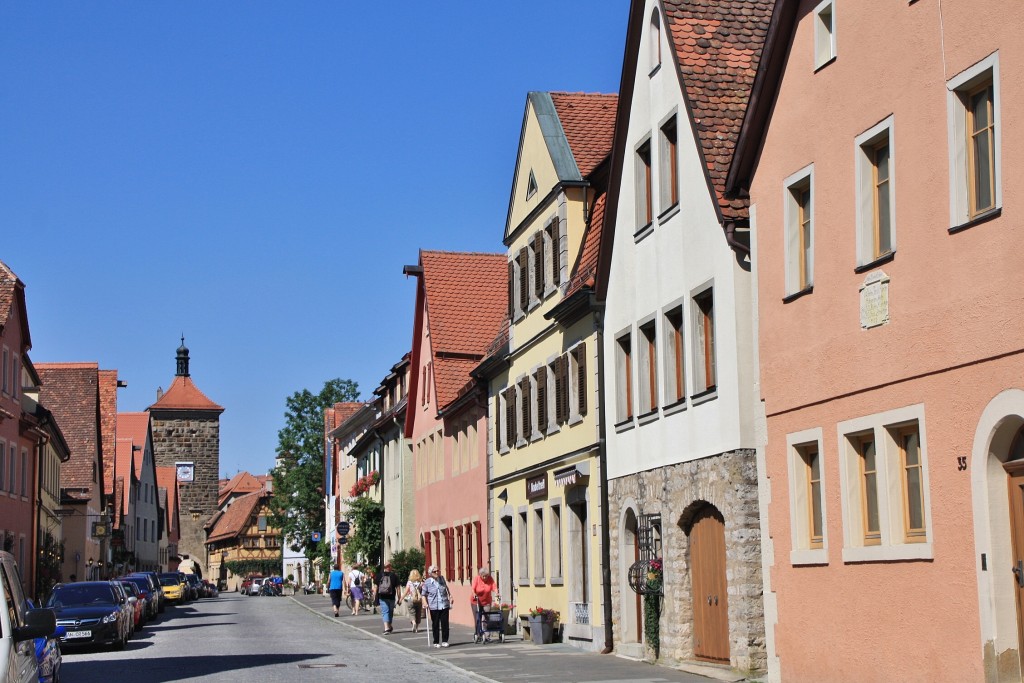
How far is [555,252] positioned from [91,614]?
1150cm

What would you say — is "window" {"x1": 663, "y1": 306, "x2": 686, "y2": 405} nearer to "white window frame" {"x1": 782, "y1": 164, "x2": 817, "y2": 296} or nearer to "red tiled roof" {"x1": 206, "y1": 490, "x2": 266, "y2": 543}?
"white window frame" {"x1": 782, "y1": 164, "x2": 817, "y2": 296}

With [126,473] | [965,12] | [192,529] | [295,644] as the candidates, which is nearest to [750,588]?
[965,12]

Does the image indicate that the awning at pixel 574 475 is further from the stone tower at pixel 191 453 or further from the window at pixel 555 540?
the stone tower at pixel 191 453

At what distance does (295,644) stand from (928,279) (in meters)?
20.2

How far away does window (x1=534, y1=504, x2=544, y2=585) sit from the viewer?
31.6m

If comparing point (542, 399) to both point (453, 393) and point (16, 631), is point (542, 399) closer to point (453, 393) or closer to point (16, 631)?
point (453, 393)

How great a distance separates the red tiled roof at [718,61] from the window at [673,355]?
2.58 metres

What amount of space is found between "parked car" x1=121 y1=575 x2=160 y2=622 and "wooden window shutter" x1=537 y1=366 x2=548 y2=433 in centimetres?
1735

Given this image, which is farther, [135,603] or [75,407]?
[75,407]

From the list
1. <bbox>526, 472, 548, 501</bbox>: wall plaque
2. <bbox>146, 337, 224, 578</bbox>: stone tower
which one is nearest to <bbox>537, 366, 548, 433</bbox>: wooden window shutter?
<bbox>526, 472, 548, 501</bbox>: wall plaque

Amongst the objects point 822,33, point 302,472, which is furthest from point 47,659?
point 302,472

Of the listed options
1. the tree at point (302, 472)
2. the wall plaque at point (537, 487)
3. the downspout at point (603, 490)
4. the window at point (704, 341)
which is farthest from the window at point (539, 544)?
the tree at point (302, 472)

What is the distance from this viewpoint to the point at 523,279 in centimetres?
3291

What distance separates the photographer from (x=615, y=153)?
25438 millimetres
